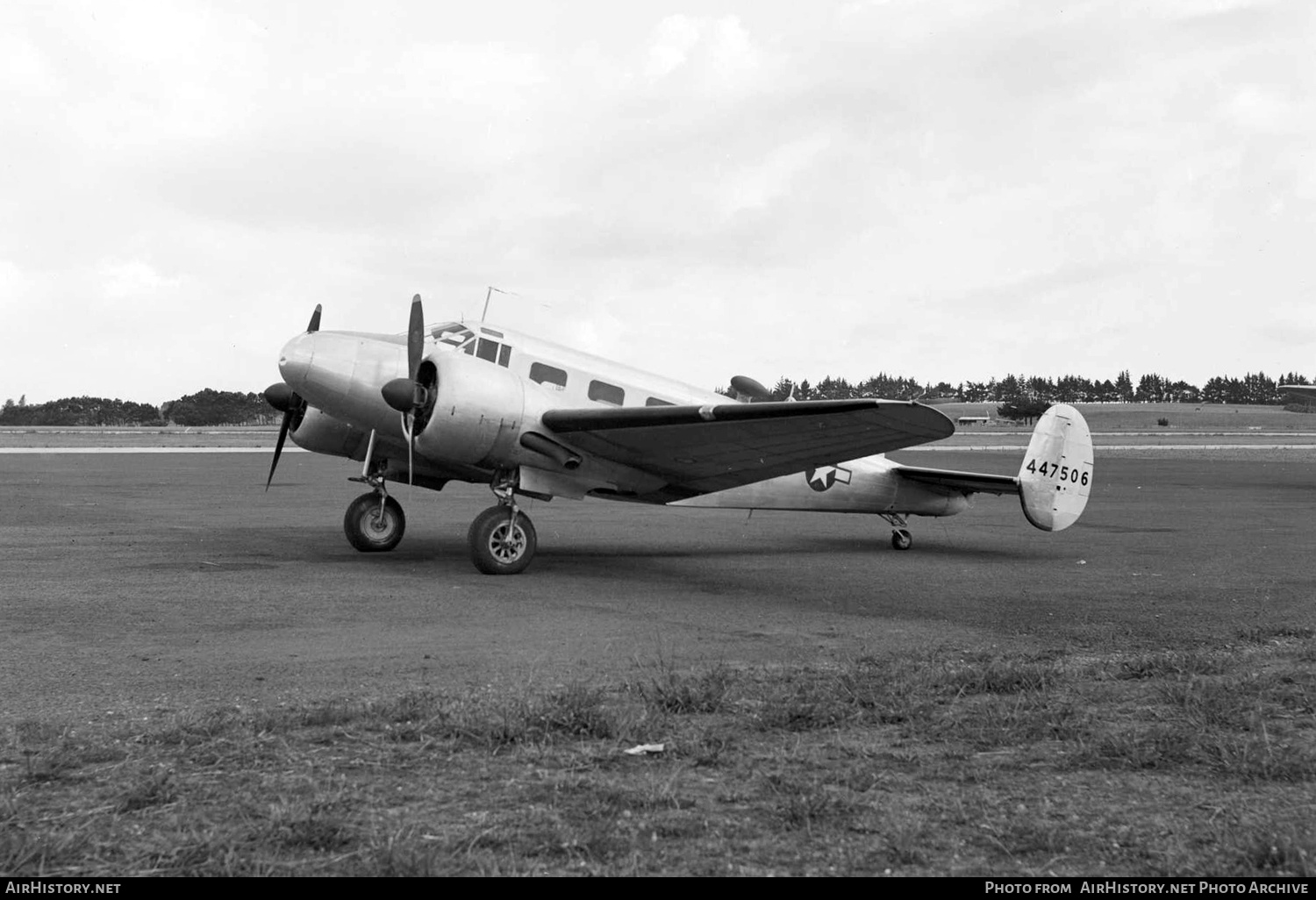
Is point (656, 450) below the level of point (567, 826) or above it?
above

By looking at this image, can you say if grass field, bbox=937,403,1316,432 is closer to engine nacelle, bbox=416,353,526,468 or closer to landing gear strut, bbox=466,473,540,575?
landing gear strut, bbox=466,473,540,575

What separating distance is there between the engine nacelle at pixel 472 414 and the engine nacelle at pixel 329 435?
9.61 feet

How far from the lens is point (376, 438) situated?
14188 mm

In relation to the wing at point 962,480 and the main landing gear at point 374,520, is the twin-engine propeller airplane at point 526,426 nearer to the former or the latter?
the main landing gear at point 374,520

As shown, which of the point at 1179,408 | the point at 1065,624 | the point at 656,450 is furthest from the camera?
the point at 1179,408

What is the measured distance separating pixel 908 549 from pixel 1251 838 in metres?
12.7

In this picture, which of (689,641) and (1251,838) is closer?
(1251,838)

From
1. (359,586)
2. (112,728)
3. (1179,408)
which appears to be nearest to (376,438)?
(359,586)

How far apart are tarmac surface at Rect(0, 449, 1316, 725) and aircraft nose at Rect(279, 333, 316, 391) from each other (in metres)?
2.18

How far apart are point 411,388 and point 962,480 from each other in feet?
28.9

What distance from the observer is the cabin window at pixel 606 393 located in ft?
45.4

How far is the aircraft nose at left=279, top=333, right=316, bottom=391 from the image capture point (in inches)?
493

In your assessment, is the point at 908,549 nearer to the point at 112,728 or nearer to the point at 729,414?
the point at 729,414

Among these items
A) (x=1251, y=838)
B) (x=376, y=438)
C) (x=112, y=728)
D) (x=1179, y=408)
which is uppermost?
(x=1179, y=408)
